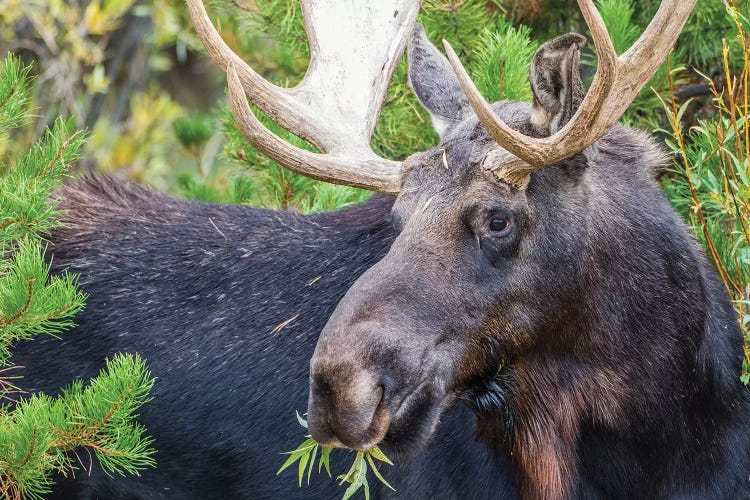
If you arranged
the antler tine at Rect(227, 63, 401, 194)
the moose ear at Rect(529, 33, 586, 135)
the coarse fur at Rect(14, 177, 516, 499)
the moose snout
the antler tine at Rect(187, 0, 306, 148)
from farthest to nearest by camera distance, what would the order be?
1. the coarse fur at Rect(14, 177, 516, 499)
2. the antler tine at Rect(187, 0, 306, 148)
3. the antler tine at Rect(227, 63, 401, 194)
4. the moose ear at Rect(529, 33, 586, 135)
5. the moose snout

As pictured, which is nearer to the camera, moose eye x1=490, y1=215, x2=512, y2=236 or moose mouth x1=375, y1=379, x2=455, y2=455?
moose mouth x1=375, y1=379, x2=455, y2=455

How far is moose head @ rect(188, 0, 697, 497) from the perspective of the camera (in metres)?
4.04

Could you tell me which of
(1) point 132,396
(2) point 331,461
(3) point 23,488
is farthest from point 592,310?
(3) point 23,488

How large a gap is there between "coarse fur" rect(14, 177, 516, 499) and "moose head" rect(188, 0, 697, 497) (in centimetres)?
69

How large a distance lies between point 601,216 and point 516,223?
44cm

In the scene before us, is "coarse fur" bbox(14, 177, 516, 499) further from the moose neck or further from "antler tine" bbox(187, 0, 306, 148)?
the moose neck

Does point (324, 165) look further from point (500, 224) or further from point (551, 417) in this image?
point (551, 417)

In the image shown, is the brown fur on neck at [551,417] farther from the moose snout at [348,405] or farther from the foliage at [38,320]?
the foliage at [38,320]

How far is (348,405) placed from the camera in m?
3.96

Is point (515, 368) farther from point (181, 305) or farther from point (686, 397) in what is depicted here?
point (181, 305)

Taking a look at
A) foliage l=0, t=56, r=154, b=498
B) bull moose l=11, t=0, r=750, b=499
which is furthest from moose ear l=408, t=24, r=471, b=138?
foliage l=0, t=56, r=154, b=498

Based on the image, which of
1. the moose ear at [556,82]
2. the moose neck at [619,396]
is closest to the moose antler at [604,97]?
the moose ear at [556,82]

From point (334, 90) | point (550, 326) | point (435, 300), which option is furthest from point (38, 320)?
point (550, 326)

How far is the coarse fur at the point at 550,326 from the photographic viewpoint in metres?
4.09
